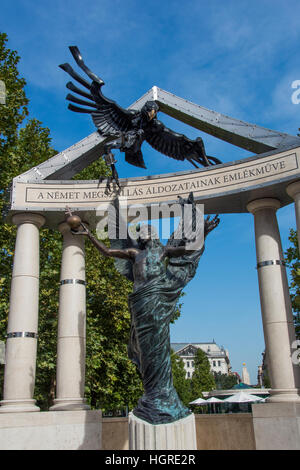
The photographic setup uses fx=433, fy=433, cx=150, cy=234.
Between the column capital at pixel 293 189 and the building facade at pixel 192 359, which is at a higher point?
the column capital at pixel 293 189

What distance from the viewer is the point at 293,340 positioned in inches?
439

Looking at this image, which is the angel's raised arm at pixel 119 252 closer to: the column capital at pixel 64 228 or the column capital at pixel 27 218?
the column capital at pixel 27 218

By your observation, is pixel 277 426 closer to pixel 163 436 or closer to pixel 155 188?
pixel 163 436

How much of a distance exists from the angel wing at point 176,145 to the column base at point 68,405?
778cm

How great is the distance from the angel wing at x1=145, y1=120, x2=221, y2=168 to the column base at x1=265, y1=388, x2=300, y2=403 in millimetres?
6761

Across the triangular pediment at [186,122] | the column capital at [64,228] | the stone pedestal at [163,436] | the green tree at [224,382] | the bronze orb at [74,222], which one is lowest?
the green tree at [224,382]

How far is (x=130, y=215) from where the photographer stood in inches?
536

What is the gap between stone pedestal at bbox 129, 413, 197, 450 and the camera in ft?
21.7

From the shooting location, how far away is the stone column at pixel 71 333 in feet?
38.6

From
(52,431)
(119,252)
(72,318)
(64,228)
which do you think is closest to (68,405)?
(52,431)

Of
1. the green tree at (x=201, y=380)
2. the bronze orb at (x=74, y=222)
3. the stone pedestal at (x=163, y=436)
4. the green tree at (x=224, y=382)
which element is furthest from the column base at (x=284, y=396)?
the green tree at (x=224, y=382)
